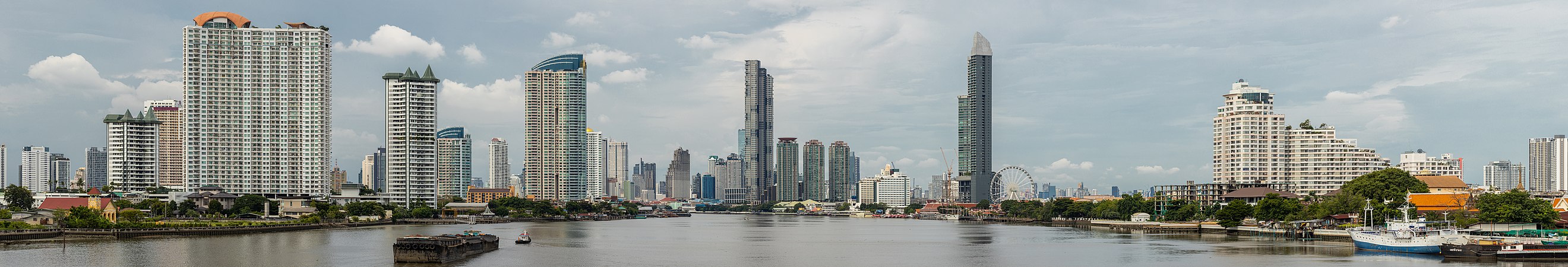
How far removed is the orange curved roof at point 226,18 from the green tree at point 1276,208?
14797cm

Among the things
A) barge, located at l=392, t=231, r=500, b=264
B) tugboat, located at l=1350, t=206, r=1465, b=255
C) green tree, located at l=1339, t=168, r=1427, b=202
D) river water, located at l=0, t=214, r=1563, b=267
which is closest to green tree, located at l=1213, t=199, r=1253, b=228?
river water, located at l=0, t=214, r=1563, b=267

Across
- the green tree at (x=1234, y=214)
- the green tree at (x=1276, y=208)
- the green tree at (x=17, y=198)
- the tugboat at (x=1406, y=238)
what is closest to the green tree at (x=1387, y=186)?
the green tree at (x=1276, y=208)

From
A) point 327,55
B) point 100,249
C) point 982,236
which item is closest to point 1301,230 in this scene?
point 982,236

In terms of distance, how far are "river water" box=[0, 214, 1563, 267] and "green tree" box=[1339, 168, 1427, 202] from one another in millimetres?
17644

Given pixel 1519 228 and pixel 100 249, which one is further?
pixel 1519 228

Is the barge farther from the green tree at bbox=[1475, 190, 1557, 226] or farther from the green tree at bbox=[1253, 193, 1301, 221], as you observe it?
the green tree at bbox=[1253, 193, 1301, 221]

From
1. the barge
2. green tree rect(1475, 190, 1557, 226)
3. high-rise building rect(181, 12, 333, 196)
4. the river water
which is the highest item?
high-rise building rect(181, 12, 333, 196)

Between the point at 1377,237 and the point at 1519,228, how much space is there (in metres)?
17.5

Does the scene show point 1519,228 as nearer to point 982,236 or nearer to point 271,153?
point 982,236

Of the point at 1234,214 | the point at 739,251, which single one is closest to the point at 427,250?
the point at 739,251

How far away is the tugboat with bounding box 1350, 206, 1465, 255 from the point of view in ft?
316

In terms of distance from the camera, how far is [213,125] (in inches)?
7436

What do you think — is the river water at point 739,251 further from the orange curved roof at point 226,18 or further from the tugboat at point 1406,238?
the orange curved roof at point 226,18

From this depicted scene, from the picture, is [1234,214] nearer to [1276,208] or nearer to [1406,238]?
[1276,208]
